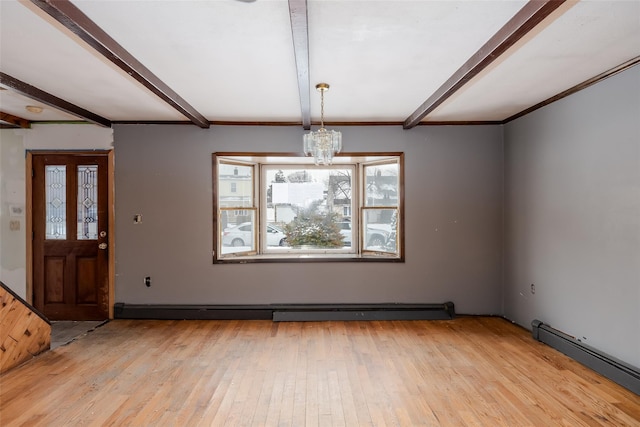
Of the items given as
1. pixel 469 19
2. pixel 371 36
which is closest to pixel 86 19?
pixel 371 36

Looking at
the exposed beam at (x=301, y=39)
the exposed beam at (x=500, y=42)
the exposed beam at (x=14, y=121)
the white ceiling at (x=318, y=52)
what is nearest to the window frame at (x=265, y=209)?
the white ceiling at (x=318, y=52)

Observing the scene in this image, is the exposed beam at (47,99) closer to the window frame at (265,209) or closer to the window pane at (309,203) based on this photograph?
the window frame at (265,209)

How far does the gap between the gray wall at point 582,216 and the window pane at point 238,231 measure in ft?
11.2

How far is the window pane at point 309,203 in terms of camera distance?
17.5 ft

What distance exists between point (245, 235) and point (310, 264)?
1076mm

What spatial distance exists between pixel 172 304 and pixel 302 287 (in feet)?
5.44

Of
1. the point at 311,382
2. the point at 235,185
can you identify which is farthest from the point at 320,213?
the point at 311,382

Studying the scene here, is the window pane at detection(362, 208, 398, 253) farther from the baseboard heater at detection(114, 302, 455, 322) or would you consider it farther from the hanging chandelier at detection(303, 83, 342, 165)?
the hanging chandelier at detection(303, 83, 342, 165)

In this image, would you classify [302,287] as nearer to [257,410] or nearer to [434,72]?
[257,410]

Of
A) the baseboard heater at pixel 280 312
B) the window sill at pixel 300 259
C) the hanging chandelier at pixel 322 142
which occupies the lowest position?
the baseboard heater at pixel 280 312

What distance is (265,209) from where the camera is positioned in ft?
17.5

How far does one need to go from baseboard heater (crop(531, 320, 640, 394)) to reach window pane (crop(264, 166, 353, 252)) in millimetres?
2610

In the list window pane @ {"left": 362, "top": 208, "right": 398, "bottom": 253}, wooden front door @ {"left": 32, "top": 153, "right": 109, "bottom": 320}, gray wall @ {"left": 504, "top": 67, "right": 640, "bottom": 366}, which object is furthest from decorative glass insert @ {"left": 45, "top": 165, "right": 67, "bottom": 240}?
gray wall @ {"left": 504, "top": 67, "right": 640, "bottom": 366}

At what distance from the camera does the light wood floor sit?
8.09ft
